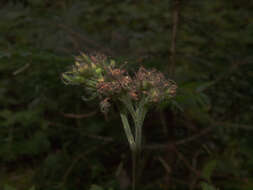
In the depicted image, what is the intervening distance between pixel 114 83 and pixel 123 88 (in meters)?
0.06

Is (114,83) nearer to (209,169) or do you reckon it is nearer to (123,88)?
(123,88)

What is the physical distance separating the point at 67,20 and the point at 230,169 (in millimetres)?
2129

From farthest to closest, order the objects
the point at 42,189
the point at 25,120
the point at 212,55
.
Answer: the point at 212,55
the point at 25,120
the point at 42,189

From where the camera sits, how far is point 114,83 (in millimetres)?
1397

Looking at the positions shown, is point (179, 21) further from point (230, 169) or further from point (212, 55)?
point (230, 169)

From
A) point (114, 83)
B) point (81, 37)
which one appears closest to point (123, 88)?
point (114, 83)

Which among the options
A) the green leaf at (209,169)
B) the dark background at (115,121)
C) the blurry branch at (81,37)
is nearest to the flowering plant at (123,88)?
the dark background at (115,121)

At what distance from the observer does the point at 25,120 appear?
262 centimetres

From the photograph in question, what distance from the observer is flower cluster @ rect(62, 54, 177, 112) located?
1.42 metres

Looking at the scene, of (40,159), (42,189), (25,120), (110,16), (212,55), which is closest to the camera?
(42,189)

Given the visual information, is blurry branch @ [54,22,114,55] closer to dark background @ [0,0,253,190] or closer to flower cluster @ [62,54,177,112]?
dark background @ [0,0,253,190]

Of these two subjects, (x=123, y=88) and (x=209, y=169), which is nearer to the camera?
(x=123, y=88)

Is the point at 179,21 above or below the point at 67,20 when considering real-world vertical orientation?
below

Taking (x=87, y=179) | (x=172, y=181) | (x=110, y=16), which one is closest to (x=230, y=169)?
(x=172, y=181)
